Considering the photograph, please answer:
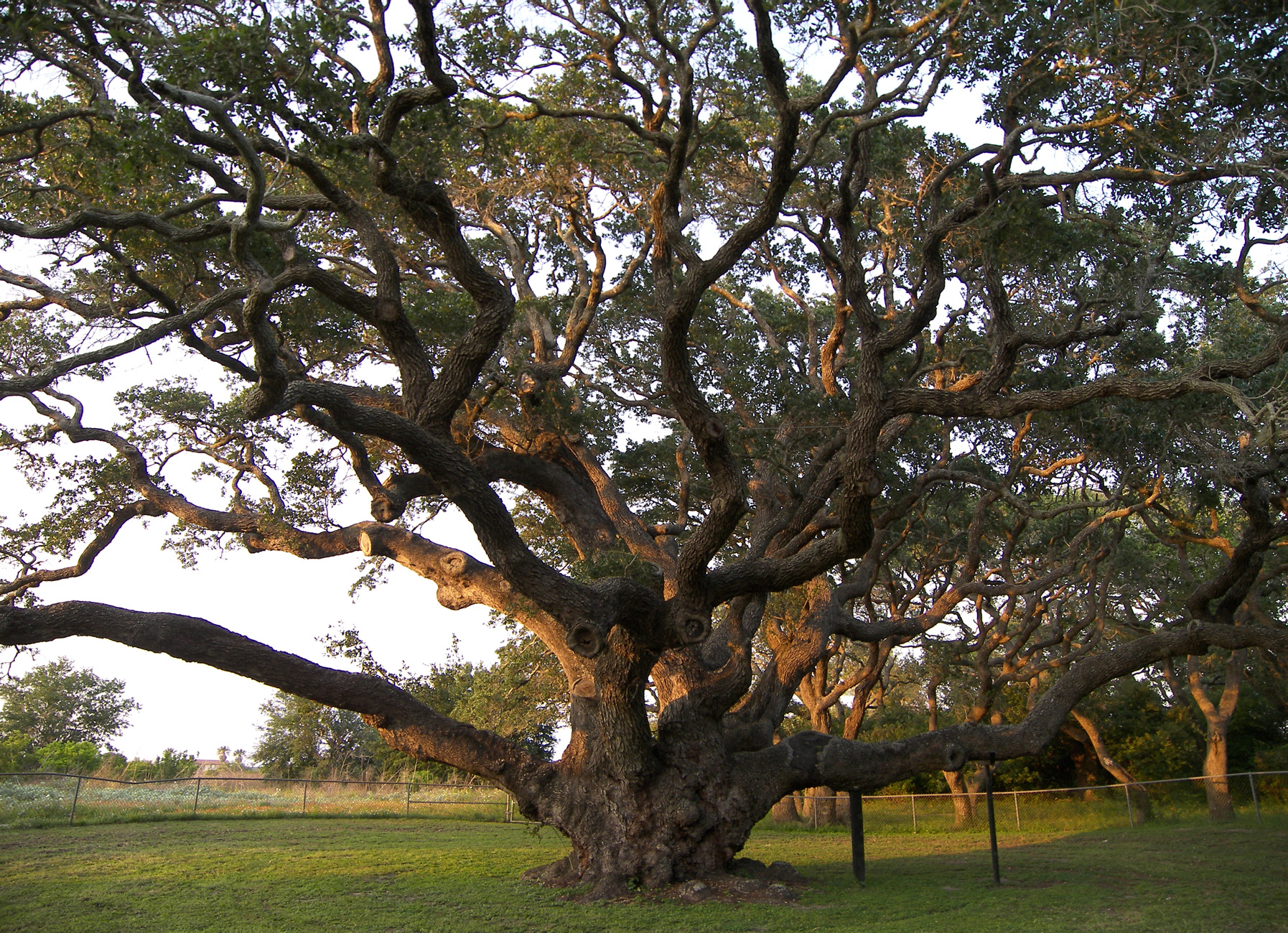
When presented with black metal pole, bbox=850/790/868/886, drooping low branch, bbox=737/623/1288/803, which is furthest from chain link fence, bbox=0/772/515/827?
black metal pole, bbox=850/790/868/886

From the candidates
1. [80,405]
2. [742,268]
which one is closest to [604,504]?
[742,268]

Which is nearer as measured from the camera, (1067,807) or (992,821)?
(992,821)

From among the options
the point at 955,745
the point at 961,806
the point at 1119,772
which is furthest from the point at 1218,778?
the point at 955,745

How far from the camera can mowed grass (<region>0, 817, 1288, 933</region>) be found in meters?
7.02

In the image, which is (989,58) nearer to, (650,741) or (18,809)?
(650,741)

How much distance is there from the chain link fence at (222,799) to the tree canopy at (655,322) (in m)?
5.12

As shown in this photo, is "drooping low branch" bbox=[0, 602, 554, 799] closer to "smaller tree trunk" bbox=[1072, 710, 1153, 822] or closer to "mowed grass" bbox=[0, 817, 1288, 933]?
"mowed grass" bbox=[0, 817, 1288, 933]

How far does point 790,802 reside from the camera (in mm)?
22953

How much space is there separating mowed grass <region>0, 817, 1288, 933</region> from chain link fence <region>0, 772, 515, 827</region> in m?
1.08

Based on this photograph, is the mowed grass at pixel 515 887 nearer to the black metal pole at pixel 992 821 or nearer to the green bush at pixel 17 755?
the black metal pole at pixel 992 821

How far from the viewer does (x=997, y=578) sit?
19.8 m

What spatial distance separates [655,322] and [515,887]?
887 cm

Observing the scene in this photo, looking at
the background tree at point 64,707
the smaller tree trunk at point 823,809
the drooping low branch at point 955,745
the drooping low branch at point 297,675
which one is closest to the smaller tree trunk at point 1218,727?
the smaller tree trunk at point 823,809

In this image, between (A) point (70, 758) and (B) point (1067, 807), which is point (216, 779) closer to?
(A) point (70, 758)
